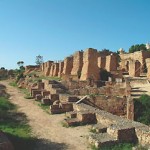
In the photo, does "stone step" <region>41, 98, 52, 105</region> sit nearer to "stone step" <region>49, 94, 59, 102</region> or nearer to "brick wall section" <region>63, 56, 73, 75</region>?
"stone step" <region>49, 94, 59, 102</region>

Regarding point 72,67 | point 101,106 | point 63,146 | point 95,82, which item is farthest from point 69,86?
point 63,146

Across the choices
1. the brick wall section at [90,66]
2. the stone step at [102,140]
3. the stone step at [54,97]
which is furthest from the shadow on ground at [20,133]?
the brick wall section at [90,66]

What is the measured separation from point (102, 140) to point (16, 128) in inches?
187

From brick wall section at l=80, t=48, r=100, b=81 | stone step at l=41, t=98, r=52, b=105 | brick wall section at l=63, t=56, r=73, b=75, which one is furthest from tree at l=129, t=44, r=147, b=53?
stone step at l=41, t=98, r=52, b=105

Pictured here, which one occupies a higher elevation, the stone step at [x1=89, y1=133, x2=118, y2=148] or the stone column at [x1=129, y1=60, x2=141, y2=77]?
the stone column at [x1=129, y1=60, x2=141, y2=77]

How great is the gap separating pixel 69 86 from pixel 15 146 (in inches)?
607

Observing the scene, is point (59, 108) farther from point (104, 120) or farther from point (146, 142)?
point (146, 142)

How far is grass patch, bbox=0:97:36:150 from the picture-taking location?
34.9 ft

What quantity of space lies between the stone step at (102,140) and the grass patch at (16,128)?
86.9 inches

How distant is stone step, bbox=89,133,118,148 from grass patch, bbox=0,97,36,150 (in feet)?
7.24

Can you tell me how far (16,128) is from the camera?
13.0 metres

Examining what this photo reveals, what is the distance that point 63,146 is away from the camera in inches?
403

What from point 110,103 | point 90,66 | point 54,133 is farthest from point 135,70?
point 54,133

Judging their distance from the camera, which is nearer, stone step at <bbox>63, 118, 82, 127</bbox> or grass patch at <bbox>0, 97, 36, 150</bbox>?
grass patch at <bbox>0, 97, 36, 150</bbox>
